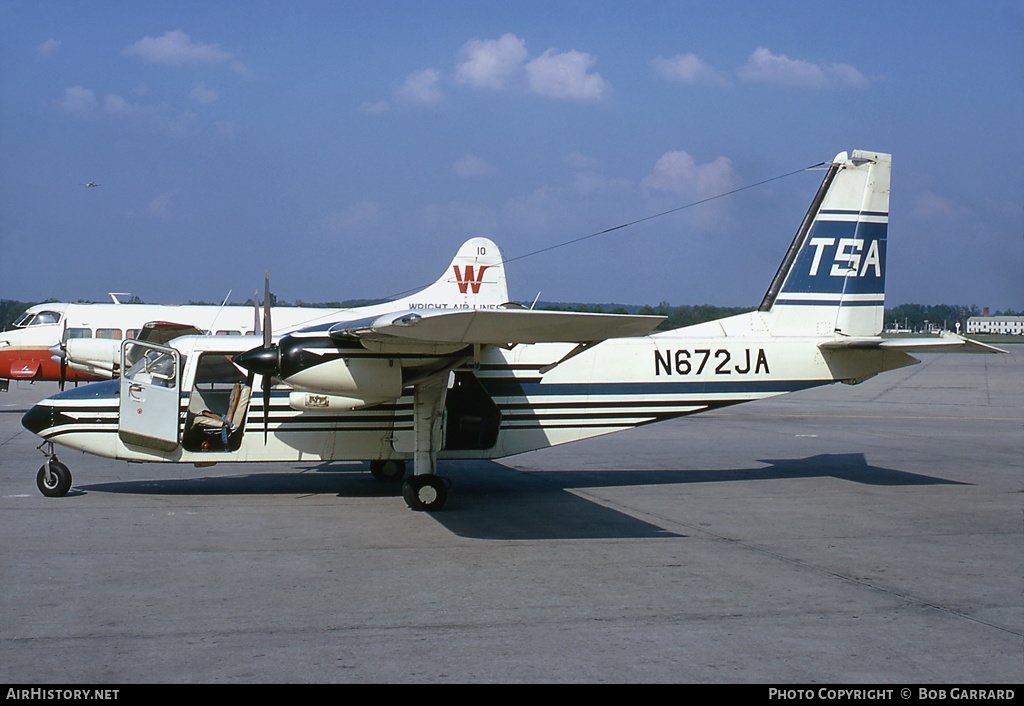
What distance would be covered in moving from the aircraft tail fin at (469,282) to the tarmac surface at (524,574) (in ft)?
51.2

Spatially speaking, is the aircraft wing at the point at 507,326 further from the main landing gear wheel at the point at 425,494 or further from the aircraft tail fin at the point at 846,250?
the aircraft tail fin at the point at 846,250

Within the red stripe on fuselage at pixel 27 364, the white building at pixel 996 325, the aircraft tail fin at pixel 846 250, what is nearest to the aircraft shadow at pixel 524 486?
the aircraft tail fin at pixel 846 250

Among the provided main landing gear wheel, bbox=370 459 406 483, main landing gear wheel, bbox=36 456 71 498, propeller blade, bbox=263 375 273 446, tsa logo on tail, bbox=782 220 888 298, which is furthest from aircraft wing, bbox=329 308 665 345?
tsa logo on tail, bbox=782 220 888 298

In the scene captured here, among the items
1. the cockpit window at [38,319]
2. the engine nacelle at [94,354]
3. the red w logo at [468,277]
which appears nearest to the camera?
the engine nacelle at [94,354]

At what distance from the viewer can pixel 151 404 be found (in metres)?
11.9

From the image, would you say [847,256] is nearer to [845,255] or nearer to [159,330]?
[845,255]

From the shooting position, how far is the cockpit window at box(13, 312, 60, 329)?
84.5 ft

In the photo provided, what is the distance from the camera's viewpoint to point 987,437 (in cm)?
1975

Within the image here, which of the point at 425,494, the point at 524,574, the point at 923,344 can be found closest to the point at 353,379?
the point at 425,494

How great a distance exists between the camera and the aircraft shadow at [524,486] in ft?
34.6

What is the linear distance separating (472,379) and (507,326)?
3.60 meters

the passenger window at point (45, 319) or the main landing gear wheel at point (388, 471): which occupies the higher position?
the passenger window at point (45, 319)

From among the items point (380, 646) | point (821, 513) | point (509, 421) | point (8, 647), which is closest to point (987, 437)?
point (821, 513)

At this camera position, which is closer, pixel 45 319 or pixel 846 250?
pixel 846 250
